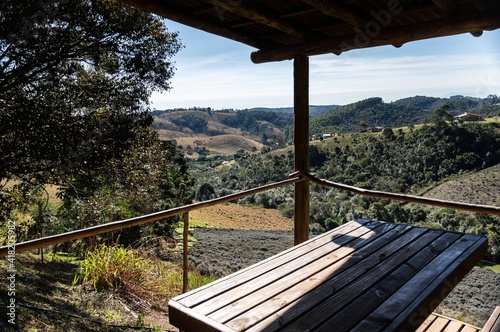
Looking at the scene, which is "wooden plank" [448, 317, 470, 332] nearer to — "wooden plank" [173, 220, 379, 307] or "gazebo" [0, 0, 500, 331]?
"gazebo" [0, 0, 500, 331]

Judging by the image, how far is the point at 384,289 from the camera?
1.52 metres

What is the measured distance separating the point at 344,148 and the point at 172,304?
30.4 m

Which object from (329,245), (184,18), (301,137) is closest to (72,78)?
(184,18)

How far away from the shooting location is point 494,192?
1755 centimetres

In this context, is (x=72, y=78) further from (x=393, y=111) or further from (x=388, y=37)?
(x=393, y=111)

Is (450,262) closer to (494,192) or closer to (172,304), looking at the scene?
(172,304)

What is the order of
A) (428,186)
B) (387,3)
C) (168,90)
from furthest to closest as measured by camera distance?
1. (428,186)
2. (168,90)
3. (387,3)

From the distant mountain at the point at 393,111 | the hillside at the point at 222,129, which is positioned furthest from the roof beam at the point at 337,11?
the hillside at the point at 222,129

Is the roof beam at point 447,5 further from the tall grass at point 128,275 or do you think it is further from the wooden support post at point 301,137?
the tall grass at point 128,275

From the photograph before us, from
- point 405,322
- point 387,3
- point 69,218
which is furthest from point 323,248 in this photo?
point 69,218

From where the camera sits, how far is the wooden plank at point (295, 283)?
4.20 feet

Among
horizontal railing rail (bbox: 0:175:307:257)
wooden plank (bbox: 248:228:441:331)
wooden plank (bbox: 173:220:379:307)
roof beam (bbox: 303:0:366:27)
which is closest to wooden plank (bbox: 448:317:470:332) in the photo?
wooden plank (bbox: 248:228:441:331)

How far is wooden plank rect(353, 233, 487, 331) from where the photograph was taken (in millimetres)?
1258

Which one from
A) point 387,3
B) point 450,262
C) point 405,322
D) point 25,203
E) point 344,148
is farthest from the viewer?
point 344,148
